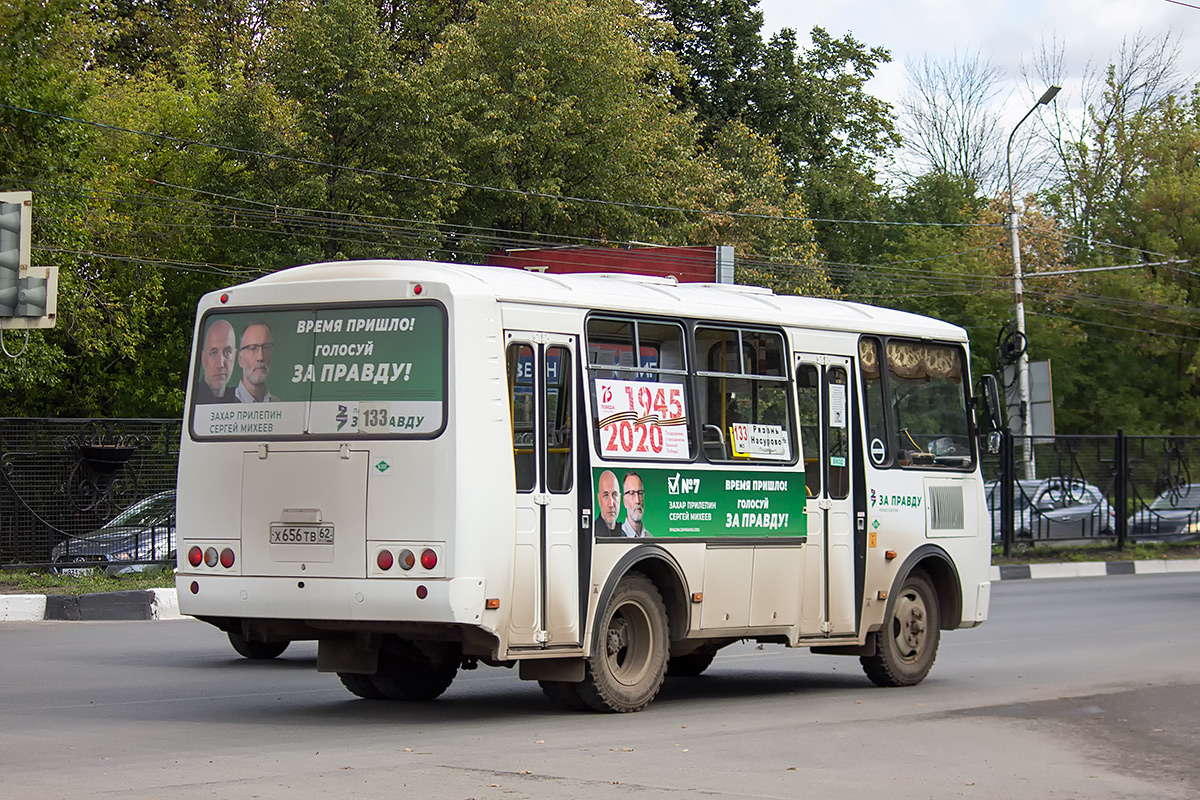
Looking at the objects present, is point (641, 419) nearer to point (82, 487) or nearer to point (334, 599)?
point (334, 599)

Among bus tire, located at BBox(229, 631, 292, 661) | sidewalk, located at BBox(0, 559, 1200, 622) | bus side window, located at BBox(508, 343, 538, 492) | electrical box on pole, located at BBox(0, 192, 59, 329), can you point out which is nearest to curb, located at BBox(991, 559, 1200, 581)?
sidewalk, located at BBox(0, 559, 1200, 622)

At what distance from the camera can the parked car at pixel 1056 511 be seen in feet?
97.6

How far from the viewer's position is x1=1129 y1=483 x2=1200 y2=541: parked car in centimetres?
3206

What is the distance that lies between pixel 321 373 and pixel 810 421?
393cm

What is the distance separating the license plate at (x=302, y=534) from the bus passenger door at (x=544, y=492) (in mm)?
1125

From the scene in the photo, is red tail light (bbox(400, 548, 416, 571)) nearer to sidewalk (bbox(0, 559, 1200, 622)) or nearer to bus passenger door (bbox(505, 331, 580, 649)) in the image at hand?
bus passenger door (bbox(505, 331, 580, 649))

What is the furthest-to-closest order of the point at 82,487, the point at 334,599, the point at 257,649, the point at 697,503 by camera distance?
the point at 82,487
the point at 257,649
the point at 697,503
the point at 334,599

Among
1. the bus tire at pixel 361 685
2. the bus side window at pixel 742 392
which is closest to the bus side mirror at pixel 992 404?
the bus side window at pixel 742 392

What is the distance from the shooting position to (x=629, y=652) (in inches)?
420

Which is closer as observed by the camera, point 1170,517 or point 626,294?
point 626,294

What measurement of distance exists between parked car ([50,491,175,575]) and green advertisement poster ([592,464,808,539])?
11.1m

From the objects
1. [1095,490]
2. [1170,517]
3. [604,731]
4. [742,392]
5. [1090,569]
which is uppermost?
[742,392]

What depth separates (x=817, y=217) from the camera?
5625 cm

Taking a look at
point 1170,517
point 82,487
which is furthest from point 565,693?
point 1170,517
